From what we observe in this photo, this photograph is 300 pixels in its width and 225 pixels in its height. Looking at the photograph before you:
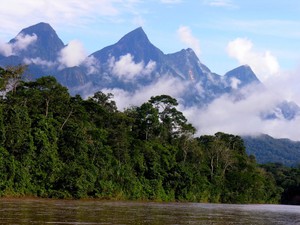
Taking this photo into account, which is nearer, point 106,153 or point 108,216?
point 108,216

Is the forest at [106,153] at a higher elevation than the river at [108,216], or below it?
higher

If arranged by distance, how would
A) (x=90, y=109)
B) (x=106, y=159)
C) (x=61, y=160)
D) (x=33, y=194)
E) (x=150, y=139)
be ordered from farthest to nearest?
1. (x=150, y=139)
2. (x=90, y=109)
3. (x=106, y=159)
4. (x=61, y=160)
5. (x=33, y=194)

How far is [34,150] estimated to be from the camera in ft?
187

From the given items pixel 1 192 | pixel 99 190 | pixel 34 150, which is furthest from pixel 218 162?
pixel 1 192

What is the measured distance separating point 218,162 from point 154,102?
704 inches

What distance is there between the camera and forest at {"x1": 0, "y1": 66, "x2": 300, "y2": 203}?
5581 cm

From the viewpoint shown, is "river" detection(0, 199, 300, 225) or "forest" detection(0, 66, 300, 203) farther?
Answer: "forest" detection(0, 66, 300, 203)

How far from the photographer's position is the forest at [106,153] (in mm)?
55812

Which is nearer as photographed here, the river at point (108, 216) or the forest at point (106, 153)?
the river at point (108, 216)

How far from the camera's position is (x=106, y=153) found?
6769 cm

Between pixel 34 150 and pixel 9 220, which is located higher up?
pixel 34 150

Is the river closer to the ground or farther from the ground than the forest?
closer to the ground

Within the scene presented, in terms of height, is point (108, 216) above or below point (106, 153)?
below

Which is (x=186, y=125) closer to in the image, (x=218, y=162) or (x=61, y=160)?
(x=218, y=162)
